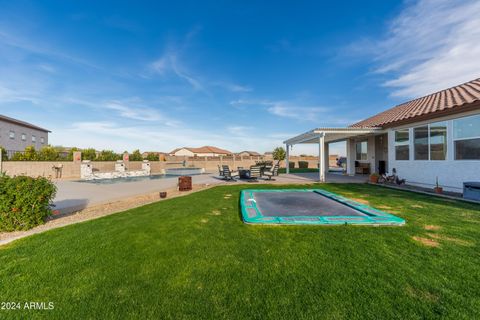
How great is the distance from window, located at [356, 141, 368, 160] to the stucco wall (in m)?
44.3

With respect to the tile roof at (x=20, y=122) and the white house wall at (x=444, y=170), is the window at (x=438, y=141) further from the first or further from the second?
the tile roof at (x=20, y=122)

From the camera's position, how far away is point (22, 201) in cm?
474

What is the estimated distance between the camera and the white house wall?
7984 mm

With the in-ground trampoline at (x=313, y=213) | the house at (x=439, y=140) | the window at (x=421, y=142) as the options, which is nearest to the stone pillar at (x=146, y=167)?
the house at (x=439, y=140)

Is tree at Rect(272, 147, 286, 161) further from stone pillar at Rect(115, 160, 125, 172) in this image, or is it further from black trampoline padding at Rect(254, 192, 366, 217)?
black trampoline padding at Rect(254, 192, 366, 217)

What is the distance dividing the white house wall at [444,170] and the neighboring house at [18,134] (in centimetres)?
4516

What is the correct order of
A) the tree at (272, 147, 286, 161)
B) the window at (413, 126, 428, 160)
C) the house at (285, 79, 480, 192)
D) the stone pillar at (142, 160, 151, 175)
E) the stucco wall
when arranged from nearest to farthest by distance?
the house at (285, 79, 480, 192)
the window at (413, 126, 428, 160)
the stone pillar at (142, 160, 151, 175)
the stucco wall
the tree at (272, 147, 286, 161)

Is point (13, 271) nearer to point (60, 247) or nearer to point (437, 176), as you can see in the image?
point (60, 247)

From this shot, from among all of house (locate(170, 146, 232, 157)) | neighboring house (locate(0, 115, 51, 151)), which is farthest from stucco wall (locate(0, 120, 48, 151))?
house (locate(170, 146, 232, 157))

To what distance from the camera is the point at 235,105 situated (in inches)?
988

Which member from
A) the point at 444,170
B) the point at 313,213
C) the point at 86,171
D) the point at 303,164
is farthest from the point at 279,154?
the point at 313,213

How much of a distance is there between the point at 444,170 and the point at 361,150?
837cm

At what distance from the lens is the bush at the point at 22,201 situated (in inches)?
181

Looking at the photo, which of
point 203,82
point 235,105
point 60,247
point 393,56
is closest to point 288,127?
point 235,105
